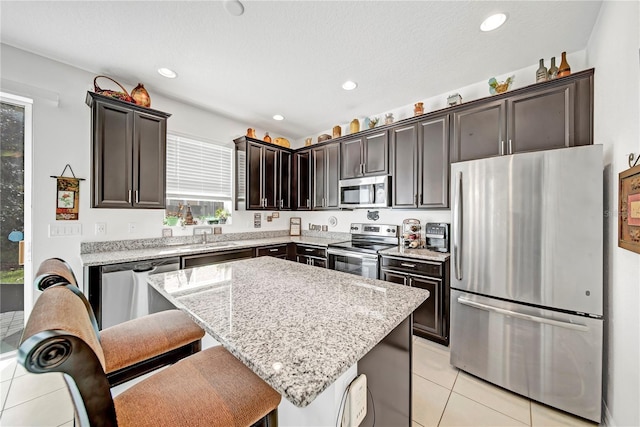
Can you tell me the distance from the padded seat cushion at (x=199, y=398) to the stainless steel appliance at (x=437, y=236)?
2.58 metres

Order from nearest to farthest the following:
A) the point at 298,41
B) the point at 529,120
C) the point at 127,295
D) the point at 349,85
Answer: the point at 298,41, the point at 529,120, the point at 127,295, the point at 349,85

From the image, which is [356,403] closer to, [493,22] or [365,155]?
[493,22]

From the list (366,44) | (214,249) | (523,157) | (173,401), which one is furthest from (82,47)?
(523,157)

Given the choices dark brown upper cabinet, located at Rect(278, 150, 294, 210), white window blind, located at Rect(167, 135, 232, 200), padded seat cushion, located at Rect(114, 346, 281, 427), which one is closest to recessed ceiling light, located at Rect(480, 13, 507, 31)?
padded seat cushion, located at Rect(114, 346, 281, 427)

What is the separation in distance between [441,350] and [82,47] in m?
4.38

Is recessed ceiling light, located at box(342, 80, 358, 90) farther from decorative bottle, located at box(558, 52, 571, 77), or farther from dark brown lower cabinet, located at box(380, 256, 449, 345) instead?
dark brown lower cabinet, located at box(380, 256, 449, 345)

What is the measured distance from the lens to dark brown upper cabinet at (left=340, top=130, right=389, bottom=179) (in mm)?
3258

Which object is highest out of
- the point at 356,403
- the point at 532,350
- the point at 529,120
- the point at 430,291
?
the point at 529,120

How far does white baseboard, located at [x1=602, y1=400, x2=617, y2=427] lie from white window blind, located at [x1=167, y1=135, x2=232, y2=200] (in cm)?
417

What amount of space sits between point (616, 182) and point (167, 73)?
3.79 m

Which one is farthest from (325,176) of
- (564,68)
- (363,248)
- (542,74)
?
(564,68)

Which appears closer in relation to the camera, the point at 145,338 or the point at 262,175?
the point at 145,338

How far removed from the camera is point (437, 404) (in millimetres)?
1789

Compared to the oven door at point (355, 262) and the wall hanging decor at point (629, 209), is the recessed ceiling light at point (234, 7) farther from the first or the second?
the oven door at point (355, 262)
